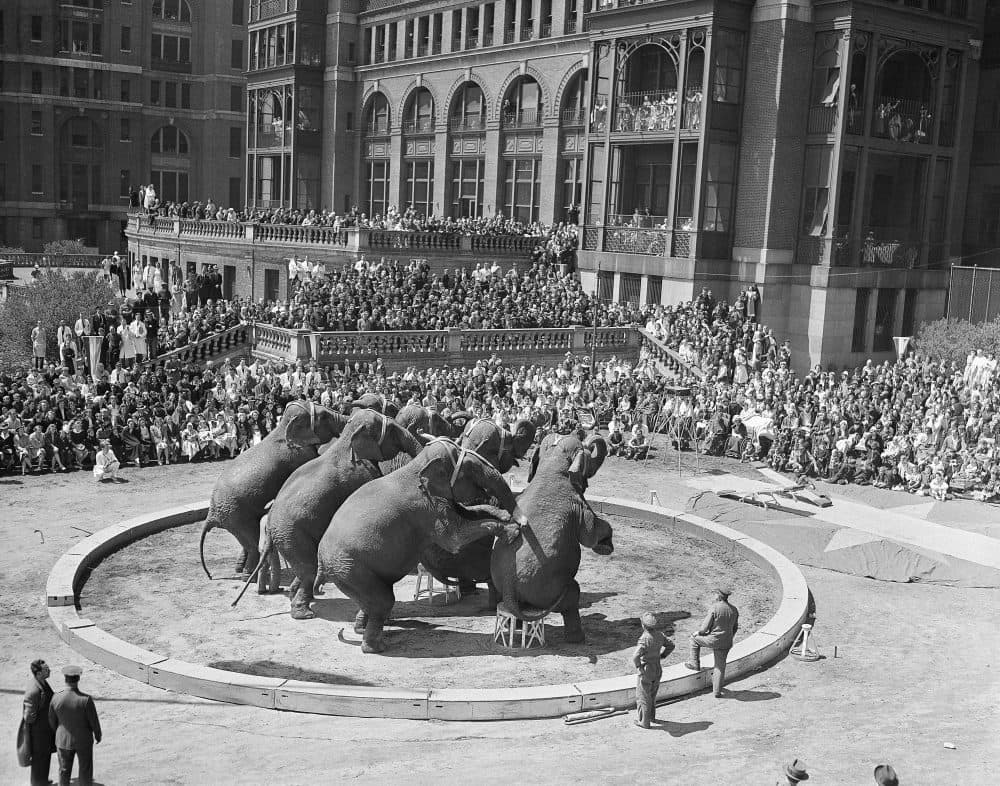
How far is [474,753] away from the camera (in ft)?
38.6

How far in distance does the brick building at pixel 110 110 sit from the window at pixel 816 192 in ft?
180

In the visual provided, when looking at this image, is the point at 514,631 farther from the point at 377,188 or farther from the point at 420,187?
the point at 377,188

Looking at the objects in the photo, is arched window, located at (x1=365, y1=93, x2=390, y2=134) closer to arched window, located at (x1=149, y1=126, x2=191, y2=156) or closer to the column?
the column

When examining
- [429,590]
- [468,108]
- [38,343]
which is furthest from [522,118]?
[429,590]

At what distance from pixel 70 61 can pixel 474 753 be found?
7985 centimetres

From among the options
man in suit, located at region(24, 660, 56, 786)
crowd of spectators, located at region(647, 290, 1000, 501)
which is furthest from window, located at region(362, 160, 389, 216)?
man in suit, located at region(24, 660, 56, 786)

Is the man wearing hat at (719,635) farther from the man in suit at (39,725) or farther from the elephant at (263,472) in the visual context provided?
the man in suit at (39,725)

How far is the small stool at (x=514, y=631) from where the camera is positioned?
14.6 m

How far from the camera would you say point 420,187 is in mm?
63875

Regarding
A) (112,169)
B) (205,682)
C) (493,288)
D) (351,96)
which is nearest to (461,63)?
(351,96)

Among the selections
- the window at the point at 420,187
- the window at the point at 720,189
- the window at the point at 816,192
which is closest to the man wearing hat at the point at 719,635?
the window at the point at 816,192

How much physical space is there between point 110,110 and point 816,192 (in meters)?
58.8

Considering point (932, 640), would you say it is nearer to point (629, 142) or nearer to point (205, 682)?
point (205, 682)

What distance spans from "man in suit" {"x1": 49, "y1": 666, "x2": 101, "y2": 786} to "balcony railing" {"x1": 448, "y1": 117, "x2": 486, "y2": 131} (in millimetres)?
51378
